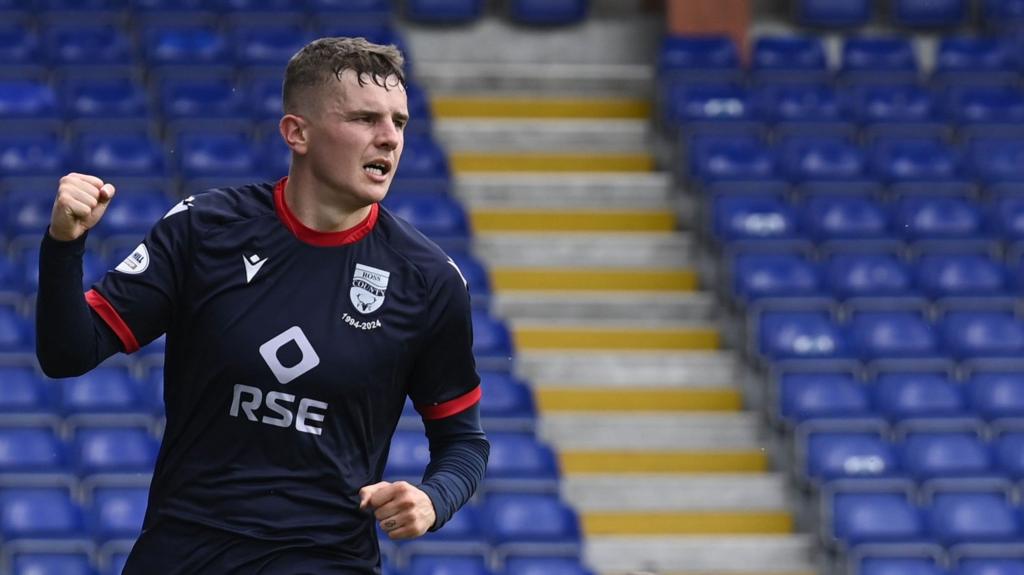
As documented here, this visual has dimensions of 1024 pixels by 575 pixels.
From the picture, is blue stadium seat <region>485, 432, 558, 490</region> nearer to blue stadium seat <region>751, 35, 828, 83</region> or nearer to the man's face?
blue stadium seat <region>751, 35, 828, 83</region>

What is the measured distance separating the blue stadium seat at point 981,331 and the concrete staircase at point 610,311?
1252 mm

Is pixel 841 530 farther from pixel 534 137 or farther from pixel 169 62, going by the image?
pixel 169 62

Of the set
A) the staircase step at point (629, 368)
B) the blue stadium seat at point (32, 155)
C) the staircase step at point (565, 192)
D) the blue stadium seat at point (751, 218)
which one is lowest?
the staircase step at point (629, 368)

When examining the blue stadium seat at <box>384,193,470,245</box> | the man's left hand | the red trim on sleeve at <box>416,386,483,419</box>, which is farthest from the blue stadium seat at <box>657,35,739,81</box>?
the man's left hand

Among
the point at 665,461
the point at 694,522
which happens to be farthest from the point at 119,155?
Result: the point at 694,522

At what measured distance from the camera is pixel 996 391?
10531 millimetres

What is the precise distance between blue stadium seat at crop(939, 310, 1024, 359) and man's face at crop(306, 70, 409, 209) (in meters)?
8.04

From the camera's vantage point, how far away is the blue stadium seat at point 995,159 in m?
12.6

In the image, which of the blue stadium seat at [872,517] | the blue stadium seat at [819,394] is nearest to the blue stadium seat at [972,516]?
the blue stadium seat at [872,517]

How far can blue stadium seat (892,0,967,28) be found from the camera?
14742 mm

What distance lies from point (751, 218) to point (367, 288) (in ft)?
28.3

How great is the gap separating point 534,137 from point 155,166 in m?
2.84

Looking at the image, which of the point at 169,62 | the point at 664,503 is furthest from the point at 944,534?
the point at 169,62

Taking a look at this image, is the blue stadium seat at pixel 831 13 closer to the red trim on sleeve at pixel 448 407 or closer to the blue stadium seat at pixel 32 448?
the blue stadium seat at pixel 32 448
